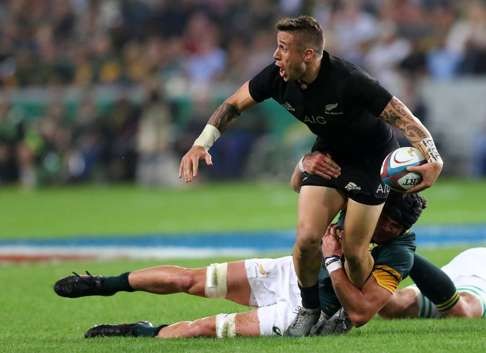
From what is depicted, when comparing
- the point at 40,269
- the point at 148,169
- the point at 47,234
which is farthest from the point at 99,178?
the point at 40,269

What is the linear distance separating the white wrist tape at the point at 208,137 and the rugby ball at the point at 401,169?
45.4 inches

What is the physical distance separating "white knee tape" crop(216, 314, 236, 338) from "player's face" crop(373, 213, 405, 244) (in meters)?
1.11

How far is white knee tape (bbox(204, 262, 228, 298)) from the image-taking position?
309 inches

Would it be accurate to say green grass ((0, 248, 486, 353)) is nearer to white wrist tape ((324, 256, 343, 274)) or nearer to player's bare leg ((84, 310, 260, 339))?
player's bare leg ((84, 310, 260, 339))

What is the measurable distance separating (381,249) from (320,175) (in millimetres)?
642

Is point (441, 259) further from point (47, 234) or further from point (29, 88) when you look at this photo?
point (29, 88)

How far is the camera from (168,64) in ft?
79.8

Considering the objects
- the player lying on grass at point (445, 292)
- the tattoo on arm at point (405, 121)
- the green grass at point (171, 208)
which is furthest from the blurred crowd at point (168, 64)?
the tattoo on arm at point (405, 121)

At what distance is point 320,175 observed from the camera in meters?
7.73

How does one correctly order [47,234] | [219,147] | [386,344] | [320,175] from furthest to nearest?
[219,147] → [47,234] → [320,175] → [386,344]

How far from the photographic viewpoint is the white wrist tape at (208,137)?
305 inches

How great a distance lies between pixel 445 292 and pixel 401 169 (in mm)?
1366

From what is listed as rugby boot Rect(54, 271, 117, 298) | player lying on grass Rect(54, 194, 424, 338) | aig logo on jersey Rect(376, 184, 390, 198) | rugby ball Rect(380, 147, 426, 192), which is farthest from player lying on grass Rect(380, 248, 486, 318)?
rugby boot Rect(54, 271, 117, 298)

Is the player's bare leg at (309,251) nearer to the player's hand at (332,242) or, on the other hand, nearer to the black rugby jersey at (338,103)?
the player's hand at (332,242)
